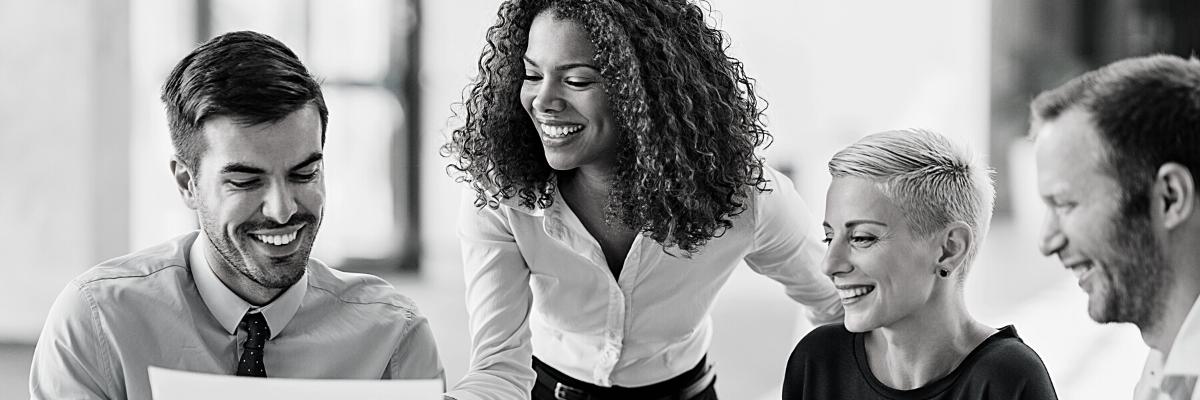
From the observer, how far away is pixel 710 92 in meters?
1.85

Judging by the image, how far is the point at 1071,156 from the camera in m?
1.26

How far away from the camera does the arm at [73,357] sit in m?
1.55

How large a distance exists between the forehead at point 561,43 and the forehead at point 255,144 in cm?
42

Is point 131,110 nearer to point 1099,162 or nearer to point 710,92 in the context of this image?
point 710,92

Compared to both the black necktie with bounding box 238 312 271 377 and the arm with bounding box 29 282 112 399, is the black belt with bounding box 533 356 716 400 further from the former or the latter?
the arm with bounding box 29 282 112 399

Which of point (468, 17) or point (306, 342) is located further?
point (468, 17)

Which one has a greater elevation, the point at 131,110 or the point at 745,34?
the point at 745,34

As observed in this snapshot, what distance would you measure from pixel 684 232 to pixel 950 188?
47cm

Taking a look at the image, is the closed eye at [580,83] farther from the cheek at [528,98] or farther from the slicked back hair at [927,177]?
the slicked back hair at [927,177]

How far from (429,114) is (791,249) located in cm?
361

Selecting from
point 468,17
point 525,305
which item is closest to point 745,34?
point 468,17

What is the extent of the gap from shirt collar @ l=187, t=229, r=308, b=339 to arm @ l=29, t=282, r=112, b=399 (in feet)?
0.53

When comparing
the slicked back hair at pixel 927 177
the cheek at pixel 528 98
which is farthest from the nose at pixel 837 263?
the cheek at pixel 528 98

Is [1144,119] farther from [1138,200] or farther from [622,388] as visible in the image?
[622,388]
